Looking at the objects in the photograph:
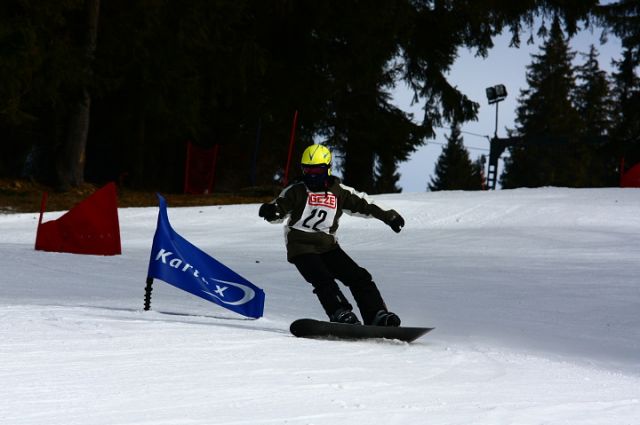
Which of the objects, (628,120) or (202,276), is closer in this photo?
(202,276)

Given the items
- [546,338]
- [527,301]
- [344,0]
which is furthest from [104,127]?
[546,338]

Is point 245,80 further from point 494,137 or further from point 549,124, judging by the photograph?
point 549,124

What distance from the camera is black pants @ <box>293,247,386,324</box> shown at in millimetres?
7789

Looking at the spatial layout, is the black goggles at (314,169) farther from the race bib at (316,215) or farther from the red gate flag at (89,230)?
the red gate flag at (89,230)

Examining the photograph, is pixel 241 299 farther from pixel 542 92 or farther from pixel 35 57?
pixel 542 92

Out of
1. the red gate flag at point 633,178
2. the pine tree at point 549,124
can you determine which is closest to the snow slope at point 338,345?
the red gate flag at point 633,178

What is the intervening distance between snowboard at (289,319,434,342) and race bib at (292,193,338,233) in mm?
777

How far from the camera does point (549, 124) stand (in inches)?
3137

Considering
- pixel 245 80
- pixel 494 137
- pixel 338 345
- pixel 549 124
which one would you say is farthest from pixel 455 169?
pixel 338 345

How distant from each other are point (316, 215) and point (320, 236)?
171mm

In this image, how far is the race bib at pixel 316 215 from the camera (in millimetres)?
7961

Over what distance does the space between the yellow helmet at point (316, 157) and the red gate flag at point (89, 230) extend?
6545mm

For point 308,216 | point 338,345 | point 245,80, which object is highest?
point 245,80

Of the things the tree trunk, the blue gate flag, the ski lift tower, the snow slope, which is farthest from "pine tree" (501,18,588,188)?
the blue gate flag
